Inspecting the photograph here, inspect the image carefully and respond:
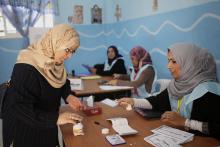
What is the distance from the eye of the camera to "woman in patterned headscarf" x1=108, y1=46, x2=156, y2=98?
2.94 meters

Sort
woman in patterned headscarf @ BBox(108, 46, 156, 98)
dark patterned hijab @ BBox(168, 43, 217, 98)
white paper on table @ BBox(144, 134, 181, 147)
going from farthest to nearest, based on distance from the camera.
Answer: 1. woman in patterned headscarf @ BBox(108, 46, 156, 98)
2. dark patterned hijab @ BBox(168, 43, 217, 98)
3. white paper on table @ BBox(144, 134, 181, 147)

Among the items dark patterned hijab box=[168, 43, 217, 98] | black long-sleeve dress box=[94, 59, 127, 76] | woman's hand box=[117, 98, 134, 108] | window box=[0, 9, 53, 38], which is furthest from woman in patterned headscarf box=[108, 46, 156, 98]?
window box=[0, 9, 53, 38]

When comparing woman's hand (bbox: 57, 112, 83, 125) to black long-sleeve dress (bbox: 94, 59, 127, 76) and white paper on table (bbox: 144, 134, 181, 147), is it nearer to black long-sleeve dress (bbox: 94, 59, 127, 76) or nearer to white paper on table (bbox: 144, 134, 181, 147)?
white paper on table (bbox: 144, 134, 181, 147)

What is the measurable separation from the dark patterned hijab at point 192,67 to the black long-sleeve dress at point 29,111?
0.86 meters

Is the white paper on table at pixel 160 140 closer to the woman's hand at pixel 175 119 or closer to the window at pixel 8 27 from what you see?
the woman's hand at pixel 175 119

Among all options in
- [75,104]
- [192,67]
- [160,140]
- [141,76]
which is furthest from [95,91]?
[160,140]

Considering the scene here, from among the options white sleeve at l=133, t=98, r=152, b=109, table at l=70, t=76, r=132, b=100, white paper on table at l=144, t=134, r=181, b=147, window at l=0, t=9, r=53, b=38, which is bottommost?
table at l=70, t=76, r=132, b=100

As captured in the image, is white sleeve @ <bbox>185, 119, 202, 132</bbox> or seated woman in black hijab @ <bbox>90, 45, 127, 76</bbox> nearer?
white sleeve @ <bbox>185, 119, 202, 132</bbox>

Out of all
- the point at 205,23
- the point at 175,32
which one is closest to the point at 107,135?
the point at 205,23

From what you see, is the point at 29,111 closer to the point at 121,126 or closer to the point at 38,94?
the point at 38,94

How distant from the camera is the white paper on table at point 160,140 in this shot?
1248 millimetres

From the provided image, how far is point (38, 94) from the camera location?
5.11 ft

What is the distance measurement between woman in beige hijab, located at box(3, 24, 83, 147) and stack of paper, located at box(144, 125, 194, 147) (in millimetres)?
480

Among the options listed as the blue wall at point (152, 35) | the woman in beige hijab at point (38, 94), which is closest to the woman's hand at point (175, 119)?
the woman in beige hijab at point (38, 94)
